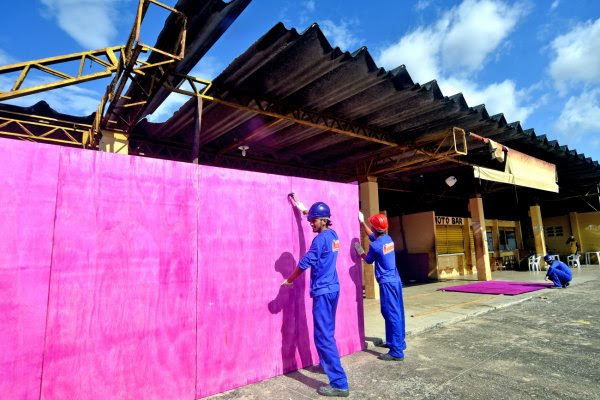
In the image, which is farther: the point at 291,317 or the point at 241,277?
the point at 291,317

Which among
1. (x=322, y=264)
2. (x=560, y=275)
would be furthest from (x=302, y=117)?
(x=560, y=275)

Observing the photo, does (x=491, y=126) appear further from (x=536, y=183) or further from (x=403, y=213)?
(x=403, y=213)

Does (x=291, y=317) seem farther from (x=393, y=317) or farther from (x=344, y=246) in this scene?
(x=393, y=317)

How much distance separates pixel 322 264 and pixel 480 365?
2519mm

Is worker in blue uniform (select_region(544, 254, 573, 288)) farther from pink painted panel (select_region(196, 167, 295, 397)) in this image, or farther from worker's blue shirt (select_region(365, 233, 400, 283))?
pink painted panel (select_region(196, 167, 295, 397))

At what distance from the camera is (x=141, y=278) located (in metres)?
3.06

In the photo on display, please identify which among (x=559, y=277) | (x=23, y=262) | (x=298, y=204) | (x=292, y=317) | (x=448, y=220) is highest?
(x=448, y=220)

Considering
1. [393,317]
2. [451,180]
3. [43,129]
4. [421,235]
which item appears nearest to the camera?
[393,317]

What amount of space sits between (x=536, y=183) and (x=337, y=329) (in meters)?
9.58

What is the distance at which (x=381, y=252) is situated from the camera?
4.52m

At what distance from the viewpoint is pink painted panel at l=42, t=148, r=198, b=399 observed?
2.70m

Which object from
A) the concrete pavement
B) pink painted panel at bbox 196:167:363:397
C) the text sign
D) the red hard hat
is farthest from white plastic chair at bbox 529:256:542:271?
pink painted panel at bbox 196:167:363:397

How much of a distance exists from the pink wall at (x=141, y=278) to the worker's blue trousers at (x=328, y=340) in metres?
0.60

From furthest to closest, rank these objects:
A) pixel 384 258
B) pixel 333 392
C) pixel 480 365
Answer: pixel 384 258 < pixel 480 365 < pixel 333 392
